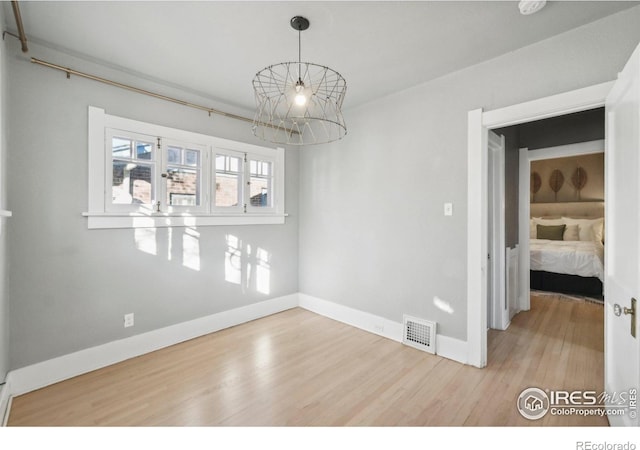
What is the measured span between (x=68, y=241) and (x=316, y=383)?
2248 mm

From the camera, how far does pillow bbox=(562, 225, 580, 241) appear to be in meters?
5.95

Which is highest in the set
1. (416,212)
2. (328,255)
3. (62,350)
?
(416,212)

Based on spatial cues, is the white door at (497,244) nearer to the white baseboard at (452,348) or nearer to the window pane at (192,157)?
the white baseboard at (452,348)

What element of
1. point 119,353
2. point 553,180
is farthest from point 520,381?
point 553,180

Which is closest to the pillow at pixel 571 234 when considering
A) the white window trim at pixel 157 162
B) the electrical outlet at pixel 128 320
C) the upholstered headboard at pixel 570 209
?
the upholstered headboard at pixel 570 209

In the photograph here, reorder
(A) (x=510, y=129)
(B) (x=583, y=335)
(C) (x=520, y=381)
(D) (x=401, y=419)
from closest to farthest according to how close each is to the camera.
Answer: (D) (x=401, y=419) < (C) (x=520, y=381) < (B) (x=583, y=335) < (A) (x=510, y=129)

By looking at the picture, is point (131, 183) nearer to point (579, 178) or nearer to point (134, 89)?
point (134, 89)

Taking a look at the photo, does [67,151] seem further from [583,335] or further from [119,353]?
[583,335]

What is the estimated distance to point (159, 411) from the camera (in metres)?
1.94

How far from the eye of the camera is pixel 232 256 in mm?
3432

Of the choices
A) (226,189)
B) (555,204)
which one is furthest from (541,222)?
(226,189)

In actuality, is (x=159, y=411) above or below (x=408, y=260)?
below

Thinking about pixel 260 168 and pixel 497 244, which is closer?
pixel 497 244

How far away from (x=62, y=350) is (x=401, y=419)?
259cm
